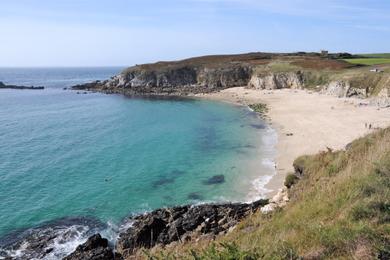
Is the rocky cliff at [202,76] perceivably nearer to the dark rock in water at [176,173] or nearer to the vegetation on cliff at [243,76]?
the vegetation on cliff at [243,76]

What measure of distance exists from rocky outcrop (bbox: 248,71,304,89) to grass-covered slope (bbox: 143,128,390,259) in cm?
6885

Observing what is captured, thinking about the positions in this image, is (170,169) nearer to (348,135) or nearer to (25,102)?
(348,135)

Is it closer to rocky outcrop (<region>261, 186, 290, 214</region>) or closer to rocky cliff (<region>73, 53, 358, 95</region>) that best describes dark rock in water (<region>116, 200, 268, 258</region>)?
rocky outcrop (<region>261, 186, 290, 214</region>)

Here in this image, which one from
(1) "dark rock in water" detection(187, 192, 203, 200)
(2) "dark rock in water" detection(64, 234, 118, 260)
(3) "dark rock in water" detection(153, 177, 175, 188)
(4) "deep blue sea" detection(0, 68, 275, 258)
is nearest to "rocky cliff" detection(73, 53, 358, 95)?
(4) "deep blue sea" detection(0, 68, 275, 258)

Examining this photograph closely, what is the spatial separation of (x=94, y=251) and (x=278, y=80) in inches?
2715

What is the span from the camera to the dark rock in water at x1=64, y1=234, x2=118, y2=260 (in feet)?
55.8

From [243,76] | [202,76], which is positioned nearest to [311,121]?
[243,76]

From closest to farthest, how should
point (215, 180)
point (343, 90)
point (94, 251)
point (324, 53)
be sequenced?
point (94, 251) → point (215, 180) → point (343, 90) → point (324, 53)

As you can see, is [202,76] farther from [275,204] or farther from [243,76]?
[275,204]

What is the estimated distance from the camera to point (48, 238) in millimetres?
20750

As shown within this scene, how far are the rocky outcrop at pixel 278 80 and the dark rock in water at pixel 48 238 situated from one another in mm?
62382

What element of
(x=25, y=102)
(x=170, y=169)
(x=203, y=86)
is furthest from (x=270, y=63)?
(x=170, y=169)

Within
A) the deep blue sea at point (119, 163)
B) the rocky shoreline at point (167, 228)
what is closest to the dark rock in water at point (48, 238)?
the deep blue sea at point (119, 163)

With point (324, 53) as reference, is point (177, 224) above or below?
below
